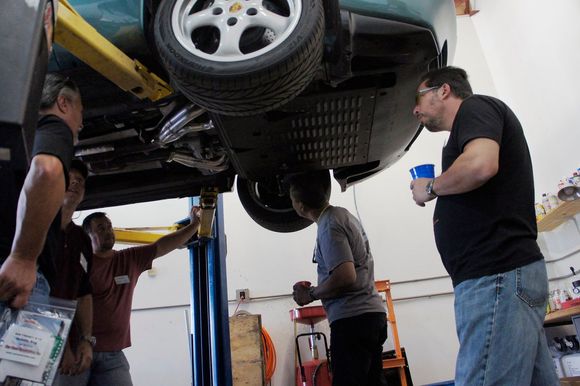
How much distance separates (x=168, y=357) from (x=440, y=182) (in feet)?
13.8

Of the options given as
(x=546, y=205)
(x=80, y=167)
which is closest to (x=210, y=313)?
(x=80, y=167)

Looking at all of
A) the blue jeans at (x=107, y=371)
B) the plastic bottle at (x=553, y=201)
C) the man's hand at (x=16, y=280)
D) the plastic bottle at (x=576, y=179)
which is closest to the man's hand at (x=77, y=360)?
the blue jeans at (x=107, y=371)

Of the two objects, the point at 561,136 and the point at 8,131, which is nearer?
the point at 8,131

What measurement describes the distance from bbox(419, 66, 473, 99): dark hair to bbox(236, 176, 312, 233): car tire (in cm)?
111

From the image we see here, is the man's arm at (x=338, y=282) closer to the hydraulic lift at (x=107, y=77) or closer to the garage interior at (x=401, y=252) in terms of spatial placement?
the hydraulic lift at (x=107, y=77)

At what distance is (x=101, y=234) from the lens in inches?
100

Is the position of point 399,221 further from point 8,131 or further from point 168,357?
point 8,131

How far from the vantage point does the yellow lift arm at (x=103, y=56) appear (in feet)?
3.88

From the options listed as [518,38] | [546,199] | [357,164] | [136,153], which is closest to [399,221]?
[546,199]

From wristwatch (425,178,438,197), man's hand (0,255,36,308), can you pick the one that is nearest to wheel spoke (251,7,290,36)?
wristwatch (425,178,438,197)

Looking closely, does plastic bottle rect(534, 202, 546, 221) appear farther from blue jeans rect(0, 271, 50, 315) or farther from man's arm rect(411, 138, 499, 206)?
blue jeans rect(0, 271, 50, 315)

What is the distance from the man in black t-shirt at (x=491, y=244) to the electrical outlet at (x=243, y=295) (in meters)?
3.90

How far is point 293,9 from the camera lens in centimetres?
129

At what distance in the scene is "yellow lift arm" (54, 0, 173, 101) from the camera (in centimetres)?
118
